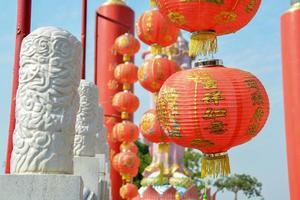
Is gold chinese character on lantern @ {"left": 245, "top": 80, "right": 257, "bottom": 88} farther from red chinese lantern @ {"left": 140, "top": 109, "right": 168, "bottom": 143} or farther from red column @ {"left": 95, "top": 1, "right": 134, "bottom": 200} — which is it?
red column @ {"left": 95, "top": 1, "right": 134, "bottom": 200}

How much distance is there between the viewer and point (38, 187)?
2.44 meters

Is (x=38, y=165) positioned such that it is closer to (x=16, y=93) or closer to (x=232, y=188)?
(x=16, y=93)

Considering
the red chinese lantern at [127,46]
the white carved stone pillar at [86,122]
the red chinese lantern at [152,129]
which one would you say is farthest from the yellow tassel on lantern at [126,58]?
the white carved stone pillar at [86,122]

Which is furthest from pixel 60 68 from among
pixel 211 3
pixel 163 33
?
pixel 163 33

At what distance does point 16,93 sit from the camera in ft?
9.36

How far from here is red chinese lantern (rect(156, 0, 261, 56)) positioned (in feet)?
9.16

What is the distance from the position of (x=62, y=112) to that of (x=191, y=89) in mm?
835

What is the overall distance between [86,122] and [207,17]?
1.92m

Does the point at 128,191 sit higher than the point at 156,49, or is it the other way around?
the point at 156,49

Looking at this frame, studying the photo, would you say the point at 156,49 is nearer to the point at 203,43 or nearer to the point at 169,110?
the point at 203,43

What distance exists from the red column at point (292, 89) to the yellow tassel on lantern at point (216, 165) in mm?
3559

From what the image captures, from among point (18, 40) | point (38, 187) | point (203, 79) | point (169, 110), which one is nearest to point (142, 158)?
point (18, 40)

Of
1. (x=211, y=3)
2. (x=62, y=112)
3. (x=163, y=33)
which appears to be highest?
(x=163, y=33)

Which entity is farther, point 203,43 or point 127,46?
point 127,46
